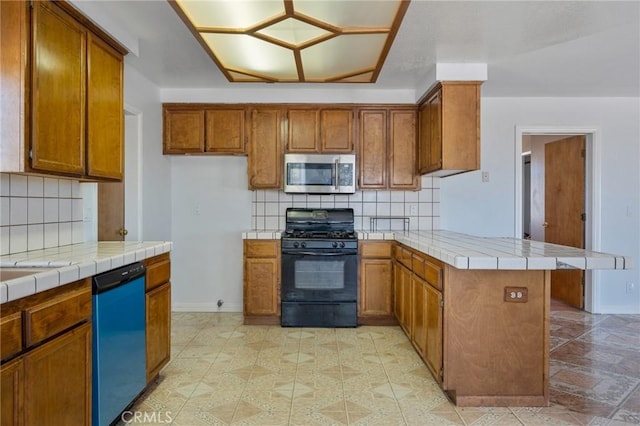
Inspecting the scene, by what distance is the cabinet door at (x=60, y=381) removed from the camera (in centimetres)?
135

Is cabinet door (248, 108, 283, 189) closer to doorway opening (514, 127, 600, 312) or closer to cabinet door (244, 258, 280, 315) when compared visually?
cabinet door (244, 258, 280, 315)

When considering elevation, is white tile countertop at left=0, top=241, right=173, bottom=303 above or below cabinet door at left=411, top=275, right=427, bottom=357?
above

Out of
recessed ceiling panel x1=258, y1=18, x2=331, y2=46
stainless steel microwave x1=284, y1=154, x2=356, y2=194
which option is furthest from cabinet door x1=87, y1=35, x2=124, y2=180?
stainless steel microwave x1=284, y1=154, x2=356, y2=194

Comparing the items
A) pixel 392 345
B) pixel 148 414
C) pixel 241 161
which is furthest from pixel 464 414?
pixel 241 161

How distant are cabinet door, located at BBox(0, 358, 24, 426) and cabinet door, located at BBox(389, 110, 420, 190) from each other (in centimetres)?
326

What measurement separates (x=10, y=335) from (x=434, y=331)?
83.2 inches

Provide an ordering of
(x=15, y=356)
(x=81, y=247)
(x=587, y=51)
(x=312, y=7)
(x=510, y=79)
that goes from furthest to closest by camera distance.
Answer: (x=510, y=79)
(x=587, y=51)
(x=81, y=247)
(x=312, y=7)
(x=15, y=356)

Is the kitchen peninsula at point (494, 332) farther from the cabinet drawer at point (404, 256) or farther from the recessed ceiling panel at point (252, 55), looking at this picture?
the recessed ceiling panel at point (252, 55)

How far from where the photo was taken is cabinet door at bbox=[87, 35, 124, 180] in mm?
2178

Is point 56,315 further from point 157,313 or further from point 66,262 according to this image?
point 157,313

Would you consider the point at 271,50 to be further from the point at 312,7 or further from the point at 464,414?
the point at 464,414

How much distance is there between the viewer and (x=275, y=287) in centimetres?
363

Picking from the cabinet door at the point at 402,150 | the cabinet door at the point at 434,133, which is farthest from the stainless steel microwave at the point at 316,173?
the cabinet door at the point at 434,133

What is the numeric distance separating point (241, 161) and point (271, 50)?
1762 mm
